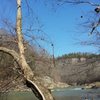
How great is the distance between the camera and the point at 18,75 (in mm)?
8141

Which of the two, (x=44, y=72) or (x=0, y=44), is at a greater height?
(x=0, y=44)

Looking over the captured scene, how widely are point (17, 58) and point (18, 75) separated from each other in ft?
1.85

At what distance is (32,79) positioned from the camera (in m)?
7.49

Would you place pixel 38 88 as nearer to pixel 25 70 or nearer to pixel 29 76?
pixel 29 76

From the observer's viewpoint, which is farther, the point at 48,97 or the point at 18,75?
the point at 18,75

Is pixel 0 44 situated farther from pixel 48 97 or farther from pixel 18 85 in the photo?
pixel 48 97

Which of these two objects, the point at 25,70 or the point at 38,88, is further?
the point at 25,70

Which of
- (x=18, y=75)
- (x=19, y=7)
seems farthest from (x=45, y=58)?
(x=19, y=7)

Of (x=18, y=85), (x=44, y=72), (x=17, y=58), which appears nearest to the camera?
(x=17, y=58)

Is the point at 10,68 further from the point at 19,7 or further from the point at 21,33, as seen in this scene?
the point at 19,7

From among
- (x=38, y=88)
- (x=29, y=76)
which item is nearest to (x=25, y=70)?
(x=29, y=76)

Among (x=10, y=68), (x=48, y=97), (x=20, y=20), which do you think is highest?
(x=20, y=20)

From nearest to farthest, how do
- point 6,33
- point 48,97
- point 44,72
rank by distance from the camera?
point 48,97 → point 6,33 → point 44,72

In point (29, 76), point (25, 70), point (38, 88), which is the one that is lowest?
point (38, 88)
